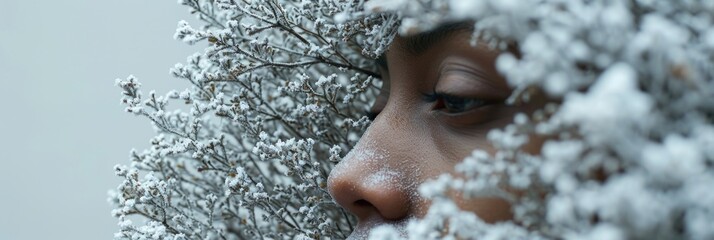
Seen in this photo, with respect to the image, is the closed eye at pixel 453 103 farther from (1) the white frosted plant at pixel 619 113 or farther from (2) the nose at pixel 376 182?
(1) the white frosted plant at pixel 619 113

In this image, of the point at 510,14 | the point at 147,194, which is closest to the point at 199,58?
the point at 147,194

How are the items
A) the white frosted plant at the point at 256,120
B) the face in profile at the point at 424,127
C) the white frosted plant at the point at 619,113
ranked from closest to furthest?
1. the white frosted plant at the point at 619,113
2. the face in profile at the point at 424,127
3. the white frosted plant at the point at 256,120

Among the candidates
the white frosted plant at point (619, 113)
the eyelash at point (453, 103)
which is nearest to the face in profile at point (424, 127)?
the eyelash at point (453, 103)

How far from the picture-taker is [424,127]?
2.66 feet

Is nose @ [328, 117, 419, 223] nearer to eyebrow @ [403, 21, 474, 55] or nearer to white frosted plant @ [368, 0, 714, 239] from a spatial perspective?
eyebrow @ [403, 21, 474, 55]

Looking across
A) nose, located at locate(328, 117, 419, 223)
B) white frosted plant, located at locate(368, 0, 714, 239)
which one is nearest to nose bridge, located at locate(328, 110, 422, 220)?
nose, located at locate(328, 117, 419, 223)

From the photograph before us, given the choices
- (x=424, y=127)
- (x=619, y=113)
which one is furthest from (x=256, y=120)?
(x=619, y=113)

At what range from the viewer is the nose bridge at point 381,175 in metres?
0.77

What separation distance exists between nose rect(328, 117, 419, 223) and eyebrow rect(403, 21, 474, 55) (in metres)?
0.09

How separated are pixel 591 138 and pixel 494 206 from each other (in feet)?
0.92

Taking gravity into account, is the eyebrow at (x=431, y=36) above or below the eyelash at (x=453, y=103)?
above

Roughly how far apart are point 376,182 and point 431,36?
0.15 meters

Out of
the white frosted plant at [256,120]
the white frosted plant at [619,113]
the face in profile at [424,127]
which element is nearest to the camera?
the white frosted plant at [619,113]

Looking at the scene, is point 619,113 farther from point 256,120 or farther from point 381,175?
point 256,120
